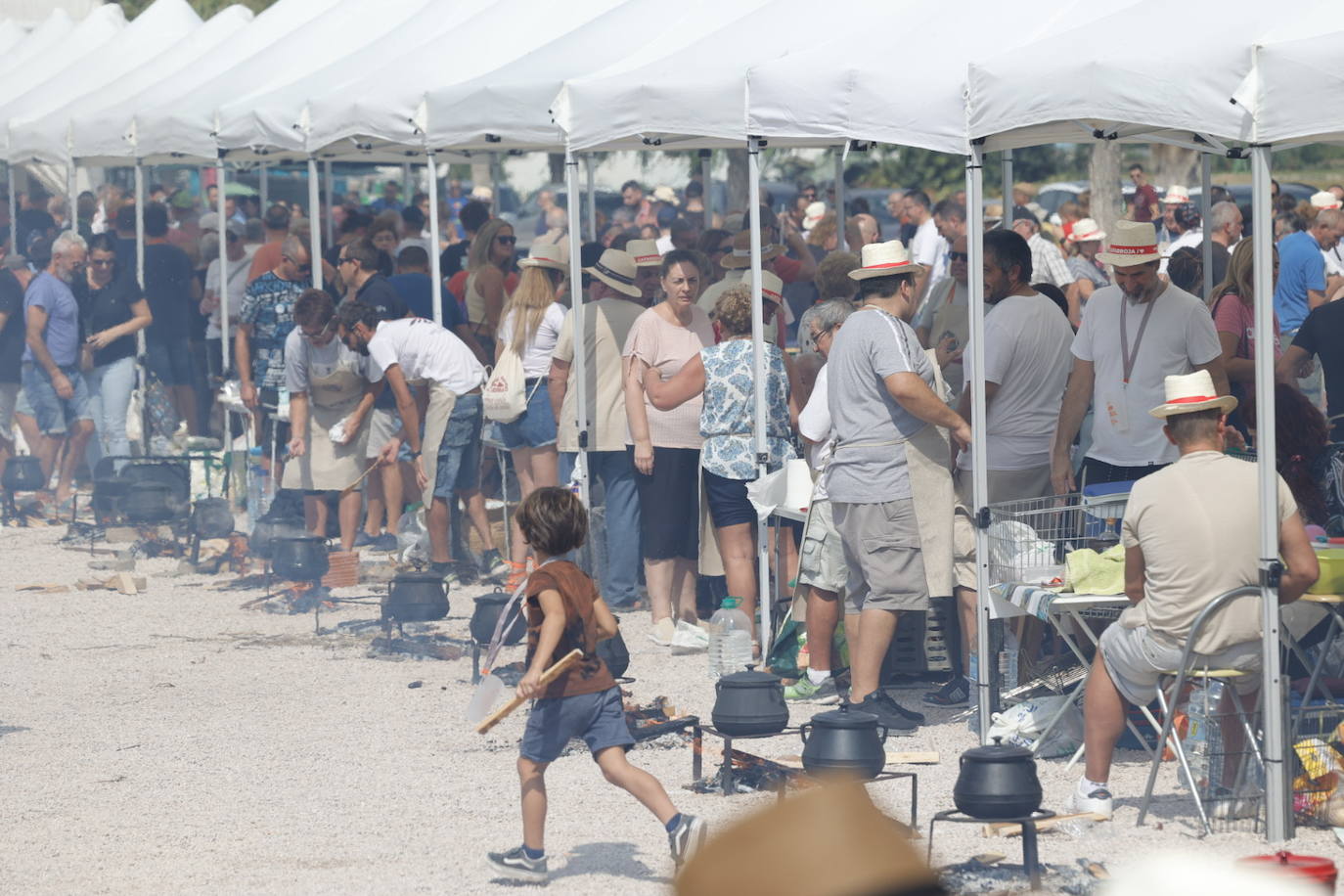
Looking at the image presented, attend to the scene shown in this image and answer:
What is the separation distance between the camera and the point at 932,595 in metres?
7.55

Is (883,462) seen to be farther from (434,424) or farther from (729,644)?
(434,424)

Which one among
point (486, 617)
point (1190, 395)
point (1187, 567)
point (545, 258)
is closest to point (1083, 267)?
point (545, 258)

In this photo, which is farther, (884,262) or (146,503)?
(146,503)

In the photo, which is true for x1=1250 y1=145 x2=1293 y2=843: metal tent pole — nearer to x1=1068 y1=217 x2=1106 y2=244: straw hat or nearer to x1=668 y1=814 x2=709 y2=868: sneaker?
x1=668 y1=814 x2=709 y2=868: sneaker

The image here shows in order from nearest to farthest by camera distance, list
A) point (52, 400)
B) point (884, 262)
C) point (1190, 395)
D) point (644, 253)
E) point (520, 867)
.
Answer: point (520, 867), point (1190, 395), point (884, 262), point (644, 253), point (52, 400)

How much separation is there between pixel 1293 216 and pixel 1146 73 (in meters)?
9.73

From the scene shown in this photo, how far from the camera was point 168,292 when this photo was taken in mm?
15219

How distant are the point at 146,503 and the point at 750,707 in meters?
7.46

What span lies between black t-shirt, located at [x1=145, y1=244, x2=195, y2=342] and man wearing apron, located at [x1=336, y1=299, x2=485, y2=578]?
15.1 ft

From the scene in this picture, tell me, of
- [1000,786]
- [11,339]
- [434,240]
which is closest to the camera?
[1000,786]

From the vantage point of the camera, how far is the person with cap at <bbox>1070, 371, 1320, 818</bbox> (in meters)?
5.79

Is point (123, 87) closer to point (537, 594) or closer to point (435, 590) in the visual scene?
point (435, 590)

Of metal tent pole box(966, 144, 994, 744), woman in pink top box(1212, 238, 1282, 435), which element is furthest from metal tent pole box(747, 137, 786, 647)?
woman in pink top box(1212, 238, 1282, 435)

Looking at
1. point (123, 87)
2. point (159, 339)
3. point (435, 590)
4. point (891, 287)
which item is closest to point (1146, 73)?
point (891, 287)
